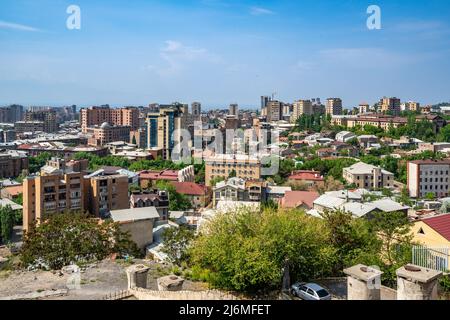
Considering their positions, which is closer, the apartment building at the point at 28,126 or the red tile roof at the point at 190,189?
the red tile roof at the point at 190,189

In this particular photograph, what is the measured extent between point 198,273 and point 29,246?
2.26 meters

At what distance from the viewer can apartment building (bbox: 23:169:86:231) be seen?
898 centimetres

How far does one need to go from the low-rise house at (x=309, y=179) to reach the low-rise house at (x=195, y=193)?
2.80m

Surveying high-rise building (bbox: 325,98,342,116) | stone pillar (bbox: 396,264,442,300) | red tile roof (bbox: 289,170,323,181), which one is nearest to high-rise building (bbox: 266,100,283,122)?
high-rise building (bbox: 325,98,342,116)

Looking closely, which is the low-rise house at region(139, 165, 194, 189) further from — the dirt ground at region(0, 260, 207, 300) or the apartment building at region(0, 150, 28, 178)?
the dirt ground at region(0, 260, 207, 300)

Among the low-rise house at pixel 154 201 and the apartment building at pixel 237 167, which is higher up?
the apartment building at pixel 237 167

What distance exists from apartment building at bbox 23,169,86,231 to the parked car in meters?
6.46

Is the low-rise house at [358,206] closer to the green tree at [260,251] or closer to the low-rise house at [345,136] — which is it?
the green tree at [260,251]

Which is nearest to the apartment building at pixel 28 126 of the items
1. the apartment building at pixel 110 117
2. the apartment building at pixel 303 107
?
the apartment building at pixel 110 117

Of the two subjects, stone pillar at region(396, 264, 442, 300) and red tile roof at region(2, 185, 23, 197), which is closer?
stone pillar at region(396, 264, 442, 300)

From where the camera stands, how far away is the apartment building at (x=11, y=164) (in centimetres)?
1786
